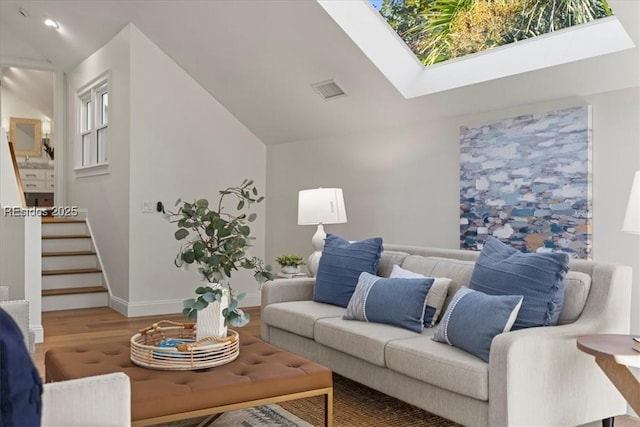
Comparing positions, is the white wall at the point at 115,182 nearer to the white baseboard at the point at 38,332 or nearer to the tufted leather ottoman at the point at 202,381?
the white baseboard at the point at 38,332

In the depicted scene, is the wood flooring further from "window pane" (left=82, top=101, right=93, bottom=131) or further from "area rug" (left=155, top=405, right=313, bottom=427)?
"window pane" (left=82, top=101, right=93, bottom=131)

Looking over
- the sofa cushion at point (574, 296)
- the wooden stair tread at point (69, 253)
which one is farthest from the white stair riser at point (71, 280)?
the sofa cushion at point (574, 296)

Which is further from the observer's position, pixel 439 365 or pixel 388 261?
pixel 388 261

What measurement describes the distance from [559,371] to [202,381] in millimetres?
1559

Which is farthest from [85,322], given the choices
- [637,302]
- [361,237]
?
[637,302]

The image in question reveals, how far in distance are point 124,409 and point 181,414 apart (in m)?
0.54

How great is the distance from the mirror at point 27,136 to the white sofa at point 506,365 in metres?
8.80

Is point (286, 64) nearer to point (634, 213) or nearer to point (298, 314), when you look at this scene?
point (298, 314)

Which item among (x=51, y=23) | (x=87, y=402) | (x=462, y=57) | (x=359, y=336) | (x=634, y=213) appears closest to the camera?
(x=87, y=402)

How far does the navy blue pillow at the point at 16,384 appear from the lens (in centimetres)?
138

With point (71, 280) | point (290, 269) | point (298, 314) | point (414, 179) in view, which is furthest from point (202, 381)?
point (71, 280)

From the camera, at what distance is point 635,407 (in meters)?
2.40

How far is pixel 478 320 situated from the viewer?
9.09 feet

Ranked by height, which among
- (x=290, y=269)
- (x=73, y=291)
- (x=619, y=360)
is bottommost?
(x=73, y=291)
